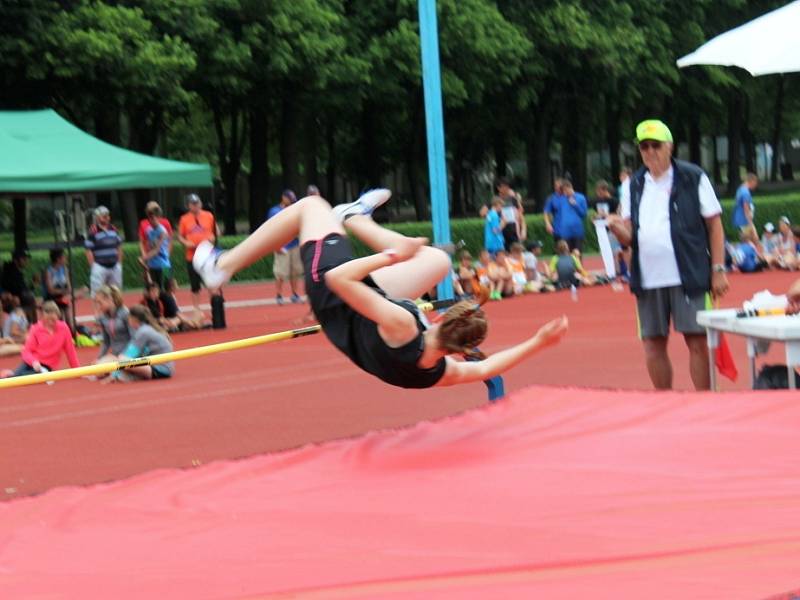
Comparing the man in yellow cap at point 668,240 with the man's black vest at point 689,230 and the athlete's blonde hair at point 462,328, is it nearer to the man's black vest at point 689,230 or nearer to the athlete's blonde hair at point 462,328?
the man's black vest at point 689,230

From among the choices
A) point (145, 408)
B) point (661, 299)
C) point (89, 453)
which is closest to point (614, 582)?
point (661, 299)

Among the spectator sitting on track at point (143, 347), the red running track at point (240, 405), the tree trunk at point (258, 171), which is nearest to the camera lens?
the red running track at point (240, 405)

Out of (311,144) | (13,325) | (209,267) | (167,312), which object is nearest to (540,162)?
(311,144)

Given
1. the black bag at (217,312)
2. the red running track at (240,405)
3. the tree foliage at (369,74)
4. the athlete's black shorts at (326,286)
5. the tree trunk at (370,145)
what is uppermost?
the tree foliage at (369,74)

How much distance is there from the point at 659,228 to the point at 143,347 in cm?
684

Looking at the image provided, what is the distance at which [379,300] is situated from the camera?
6574 millimetres

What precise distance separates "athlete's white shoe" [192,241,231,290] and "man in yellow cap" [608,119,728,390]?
2255 millimetres

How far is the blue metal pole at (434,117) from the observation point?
1010 cm

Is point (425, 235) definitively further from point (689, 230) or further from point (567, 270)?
point (689, 230)

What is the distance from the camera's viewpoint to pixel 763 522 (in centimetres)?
489

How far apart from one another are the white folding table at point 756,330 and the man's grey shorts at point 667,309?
0.15m

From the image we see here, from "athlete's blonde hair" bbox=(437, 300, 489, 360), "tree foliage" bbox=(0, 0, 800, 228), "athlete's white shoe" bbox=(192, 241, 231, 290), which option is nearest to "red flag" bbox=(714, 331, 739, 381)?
"athlete's blonde hair" bbox=(437, 300, 489, 360)

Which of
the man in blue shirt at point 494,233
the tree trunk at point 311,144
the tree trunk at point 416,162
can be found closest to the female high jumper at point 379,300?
the man in blue shirt at point 494,233

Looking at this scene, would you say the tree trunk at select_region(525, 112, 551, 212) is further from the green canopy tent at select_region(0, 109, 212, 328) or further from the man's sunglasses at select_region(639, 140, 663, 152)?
the man's sunglasses at select_region(639, 140, 663, 152)
